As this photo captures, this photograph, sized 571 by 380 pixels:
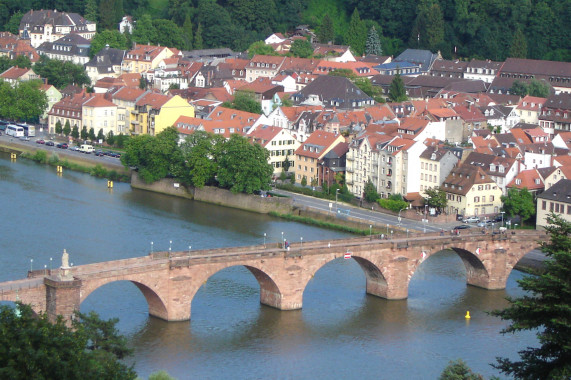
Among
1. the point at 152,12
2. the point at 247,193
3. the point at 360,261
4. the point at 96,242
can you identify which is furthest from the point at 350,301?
the point at 152,12

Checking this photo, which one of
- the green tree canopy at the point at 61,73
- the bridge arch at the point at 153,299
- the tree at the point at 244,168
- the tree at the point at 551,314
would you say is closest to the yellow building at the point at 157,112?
the tree at the point at 244,168

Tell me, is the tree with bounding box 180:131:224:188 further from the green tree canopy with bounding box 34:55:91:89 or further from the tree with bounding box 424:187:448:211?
the green tree canopy with bounding box 34:55:91:89

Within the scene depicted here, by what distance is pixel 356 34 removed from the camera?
13100cm

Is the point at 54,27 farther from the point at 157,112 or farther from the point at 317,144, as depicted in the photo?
the point at 317,144

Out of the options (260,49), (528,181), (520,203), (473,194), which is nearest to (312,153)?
(473,194)

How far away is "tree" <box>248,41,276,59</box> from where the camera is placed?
122562mm

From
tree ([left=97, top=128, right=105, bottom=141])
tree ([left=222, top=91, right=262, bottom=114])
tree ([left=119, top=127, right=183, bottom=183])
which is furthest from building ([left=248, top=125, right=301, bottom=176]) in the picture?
tree ([left=97, top=128, right=105, bottom=141])

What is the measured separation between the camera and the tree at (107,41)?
122 meters

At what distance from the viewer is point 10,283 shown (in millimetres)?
52219

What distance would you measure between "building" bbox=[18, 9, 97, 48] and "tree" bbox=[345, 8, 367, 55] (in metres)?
23.8

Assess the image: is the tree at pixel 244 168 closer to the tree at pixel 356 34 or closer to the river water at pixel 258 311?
the river water at pixel 258 311

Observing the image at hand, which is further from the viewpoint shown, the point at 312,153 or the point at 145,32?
the point at 145,32

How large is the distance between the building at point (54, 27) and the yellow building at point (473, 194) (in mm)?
59624

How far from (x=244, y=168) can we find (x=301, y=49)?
4174cm
